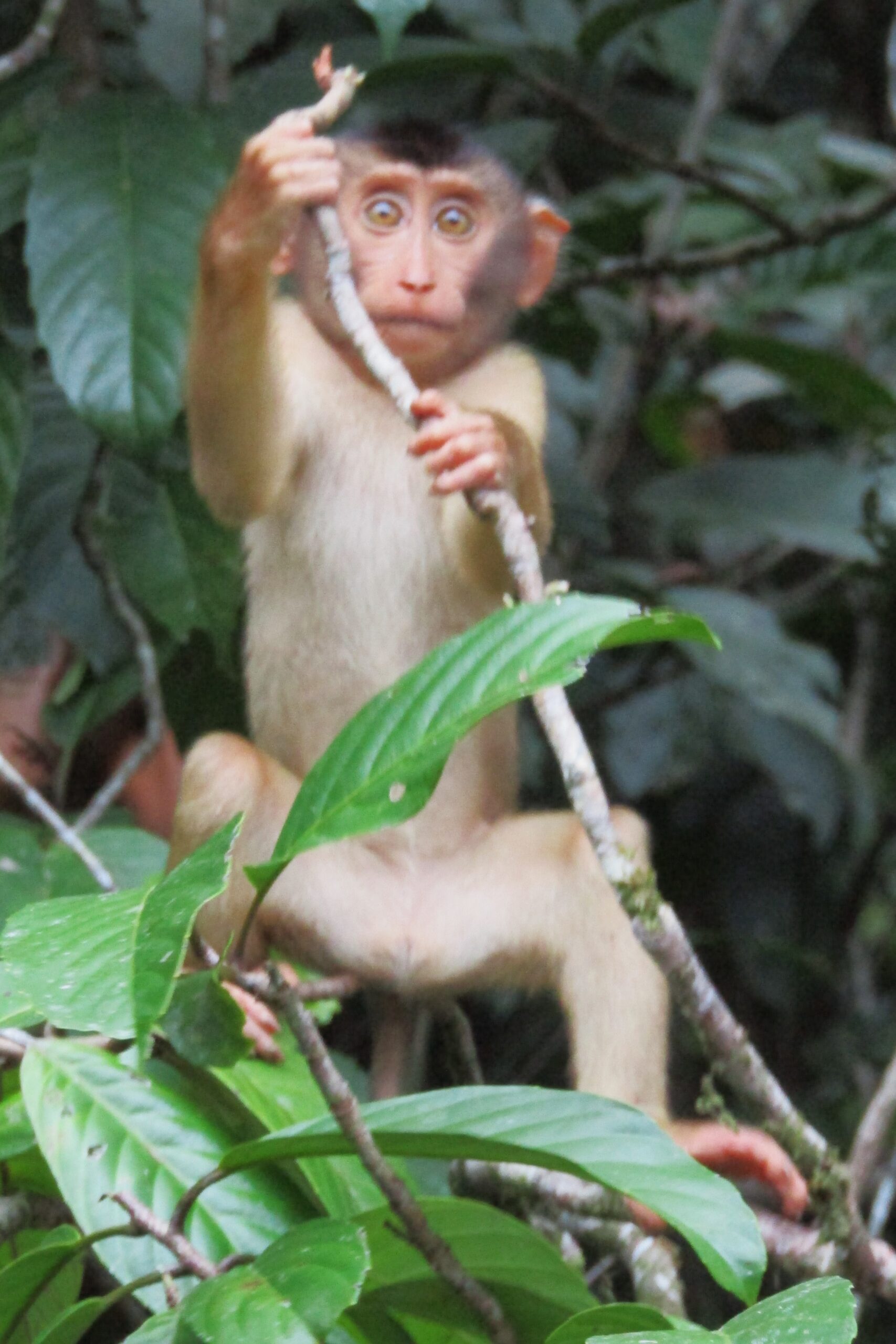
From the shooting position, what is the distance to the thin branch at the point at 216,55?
14.5 ft

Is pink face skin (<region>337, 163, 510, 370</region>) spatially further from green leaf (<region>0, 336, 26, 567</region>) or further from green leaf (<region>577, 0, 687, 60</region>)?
green leaf (<region>577, 0, 687, 60</region>)

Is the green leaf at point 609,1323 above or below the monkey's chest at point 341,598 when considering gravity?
above

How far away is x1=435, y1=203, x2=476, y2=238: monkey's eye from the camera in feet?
13.1

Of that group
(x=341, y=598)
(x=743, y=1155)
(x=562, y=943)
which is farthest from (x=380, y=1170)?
(x=341, y=598)

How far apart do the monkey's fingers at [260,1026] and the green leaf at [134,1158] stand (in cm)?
45

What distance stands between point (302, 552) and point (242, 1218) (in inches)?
74.0

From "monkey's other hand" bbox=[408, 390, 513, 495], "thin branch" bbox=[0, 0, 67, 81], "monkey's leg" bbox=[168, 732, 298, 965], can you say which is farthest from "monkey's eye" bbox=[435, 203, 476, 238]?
"monkey's leg" bbox=[168, 732, 298, 965]

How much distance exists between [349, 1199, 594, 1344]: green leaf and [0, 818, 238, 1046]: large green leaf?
2.11 ft

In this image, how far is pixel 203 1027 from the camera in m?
2.13

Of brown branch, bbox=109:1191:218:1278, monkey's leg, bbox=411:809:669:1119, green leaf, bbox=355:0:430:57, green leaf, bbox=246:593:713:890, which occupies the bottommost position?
monkey's leg, bbox=411:809:669:1119

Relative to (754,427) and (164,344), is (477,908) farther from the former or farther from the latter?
(754,427)

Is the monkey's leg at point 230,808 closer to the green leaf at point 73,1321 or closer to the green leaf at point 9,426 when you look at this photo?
the green leaf at point 9,426

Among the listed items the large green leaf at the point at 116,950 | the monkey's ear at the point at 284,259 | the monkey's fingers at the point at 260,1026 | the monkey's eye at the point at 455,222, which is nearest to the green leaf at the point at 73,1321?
the large green leaf at the point at 116,950

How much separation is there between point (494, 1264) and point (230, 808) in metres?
1.24
